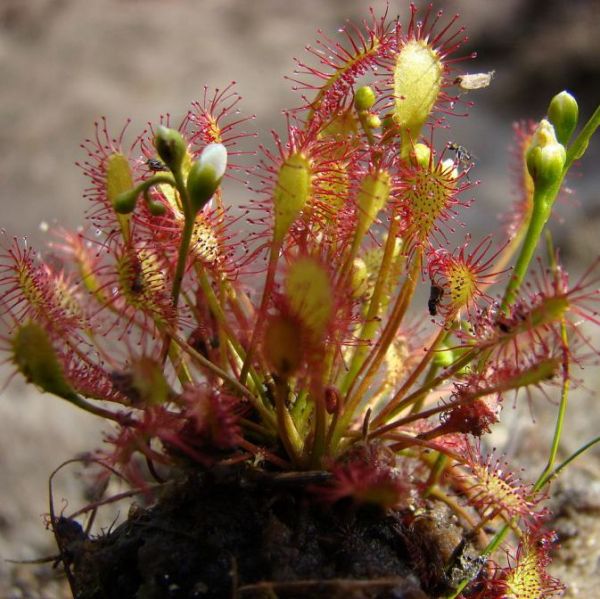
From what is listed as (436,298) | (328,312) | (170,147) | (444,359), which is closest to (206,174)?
(170,147)

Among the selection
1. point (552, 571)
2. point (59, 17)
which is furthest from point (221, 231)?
point (59, 17)

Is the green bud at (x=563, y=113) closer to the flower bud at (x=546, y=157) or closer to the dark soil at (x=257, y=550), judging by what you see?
the flower bud at (x=546, y=157)

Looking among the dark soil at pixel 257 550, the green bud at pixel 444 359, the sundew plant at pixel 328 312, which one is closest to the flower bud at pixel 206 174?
the sundew plant at pixel 328 312

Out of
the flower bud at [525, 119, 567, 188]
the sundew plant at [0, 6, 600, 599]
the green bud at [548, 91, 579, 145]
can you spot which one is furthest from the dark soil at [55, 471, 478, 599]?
the green bud at [548, 91, 579, 145]

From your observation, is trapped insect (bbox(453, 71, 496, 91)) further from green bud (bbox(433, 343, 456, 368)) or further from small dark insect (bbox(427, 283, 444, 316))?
green bud (bbox(433, 343, 456, 368))

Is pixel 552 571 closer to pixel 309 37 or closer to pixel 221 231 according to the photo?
pixel 221 231

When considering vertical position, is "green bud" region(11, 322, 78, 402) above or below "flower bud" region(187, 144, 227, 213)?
below

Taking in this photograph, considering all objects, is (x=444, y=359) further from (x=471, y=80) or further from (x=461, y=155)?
(x=471, y=80)
